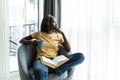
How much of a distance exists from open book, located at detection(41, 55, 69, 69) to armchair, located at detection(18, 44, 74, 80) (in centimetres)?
12

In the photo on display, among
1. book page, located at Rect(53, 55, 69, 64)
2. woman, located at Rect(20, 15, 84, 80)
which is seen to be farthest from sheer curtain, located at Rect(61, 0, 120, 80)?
book page, located at Rect(53, 55, 69, 64)

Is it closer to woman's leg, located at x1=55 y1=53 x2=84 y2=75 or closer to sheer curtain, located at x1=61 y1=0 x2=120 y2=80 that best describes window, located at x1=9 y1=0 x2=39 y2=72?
sheer curtain, located at x1=61 y1=0 x2=120 y2=80

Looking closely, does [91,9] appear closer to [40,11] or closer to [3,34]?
[40,11]

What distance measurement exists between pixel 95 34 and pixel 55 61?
708 millimetres

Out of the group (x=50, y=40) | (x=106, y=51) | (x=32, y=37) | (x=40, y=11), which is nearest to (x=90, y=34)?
(x=106, y=51)

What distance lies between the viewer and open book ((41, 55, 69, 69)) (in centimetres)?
277

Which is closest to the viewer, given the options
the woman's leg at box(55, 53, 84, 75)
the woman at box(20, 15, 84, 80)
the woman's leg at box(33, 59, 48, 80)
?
the woman's leg at box(33, 59, 48, 80)

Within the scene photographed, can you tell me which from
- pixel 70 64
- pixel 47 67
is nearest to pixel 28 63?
pixel 47 67

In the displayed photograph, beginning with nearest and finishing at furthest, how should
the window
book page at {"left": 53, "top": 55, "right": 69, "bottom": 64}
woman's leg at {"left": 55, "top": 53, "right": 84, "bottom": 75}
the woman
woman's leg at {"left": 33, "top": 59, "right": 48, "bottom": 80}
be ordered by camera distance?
woman's leg at {"left": 33, "top": 59, "right": 48, "bottom": 80} < woman's leg at {"left": 55, "top": 53, "right": 84, "bottom": 75} < book page at {"left": 53, "top": 55, "right": 69, "bottom": 64} < the woman < the window

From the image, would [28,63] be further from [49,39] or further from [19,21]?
[19,21]

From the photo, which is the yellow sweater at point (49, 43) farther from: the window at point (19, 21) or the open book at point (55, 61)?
the window at point (19, 21)

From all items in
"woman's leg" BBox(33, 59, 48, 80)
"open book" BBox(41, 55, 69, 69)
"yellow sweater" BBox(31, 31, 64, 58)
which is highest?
"yellow sweater" BBox(31, 31, 64, 58)

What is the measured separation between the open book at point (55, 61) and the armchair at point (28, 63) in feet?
0.41

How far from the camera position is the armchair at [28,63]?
8.55ft
